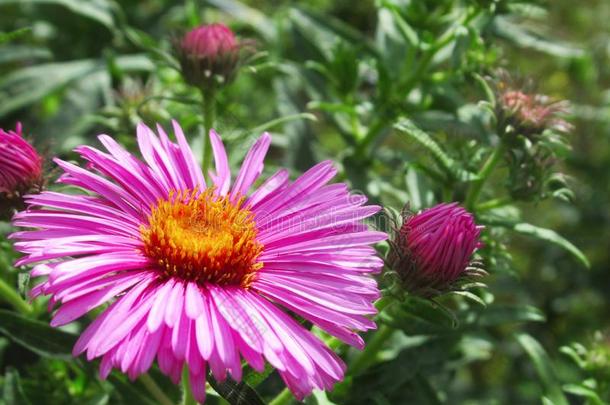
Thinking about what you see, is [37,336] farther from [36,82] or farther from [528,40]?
[528,40]

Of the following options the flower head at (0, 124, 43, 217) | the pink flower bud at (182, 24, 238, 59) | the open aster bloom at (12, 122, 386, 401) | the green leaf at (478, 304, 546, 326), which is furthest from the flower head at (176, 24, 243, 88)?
the green leaf at (478, 304, 546, 326)

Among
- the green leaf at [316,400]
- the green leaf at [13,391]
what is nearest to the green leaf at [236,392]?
the green leaf at [316,400]

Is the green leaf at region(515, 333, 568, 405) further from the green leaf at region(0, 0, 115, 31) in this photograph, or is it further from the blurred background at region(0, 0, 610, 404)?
the green leaf at region(0, 0, 115, 31)

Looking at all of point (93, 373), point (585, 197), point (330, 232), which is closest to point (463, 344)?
point (330, 232)

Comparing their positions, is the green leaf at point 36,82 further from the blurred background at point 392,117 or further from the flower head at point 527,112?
the flower head at point 527,112

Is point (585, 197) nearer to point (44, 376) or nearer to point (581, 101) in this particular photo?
point (581, 101)

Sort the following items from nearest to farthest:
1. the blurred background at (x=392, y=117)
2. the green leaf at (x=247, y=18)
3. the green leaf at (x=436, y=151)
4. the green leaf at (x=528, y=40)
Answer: the green leaf at (x=436, y=151), the blurred background at (x=392, y=117), the green leaf at (x=528, y=40), the green leaf at (x=247, y=18)
